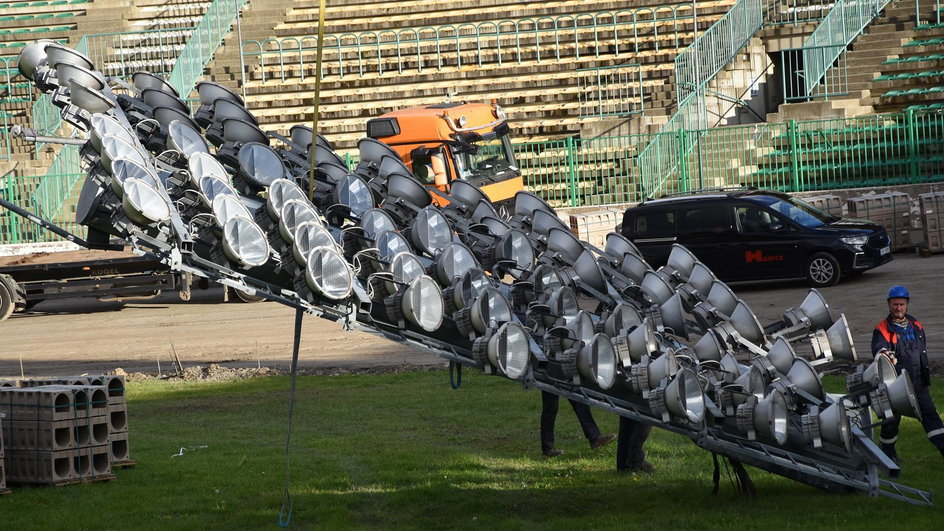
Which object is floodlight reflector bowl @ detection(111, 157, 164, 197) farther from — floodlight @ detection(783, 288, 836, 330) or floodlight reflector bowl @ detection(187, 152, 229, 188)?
floodlight @ detection(783, 288, 836, 330)

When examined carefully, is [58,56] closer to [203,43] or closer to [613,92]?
[613,92]

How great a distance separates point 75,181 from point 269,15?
435 inches

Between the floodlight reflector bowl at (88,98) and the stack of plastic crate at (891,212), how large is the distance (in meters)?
19.3

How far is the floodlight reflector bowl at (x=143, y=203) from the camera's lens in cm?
897

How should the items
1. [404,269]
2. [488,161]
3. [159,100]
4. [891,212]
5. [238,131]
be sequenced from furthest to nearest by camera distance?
[891,212] < [488,161] < [159,100] < [238,131] < [404,269]

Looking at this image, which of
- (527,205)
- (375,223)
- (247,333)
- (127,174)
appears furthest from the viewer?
(247,333)

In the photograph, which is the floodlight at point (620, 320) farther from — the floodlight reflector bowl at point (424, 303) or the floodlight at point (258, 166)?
the floodlight at point (258, 166)

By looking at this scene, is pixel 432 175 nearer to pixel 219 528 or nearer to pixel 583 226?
pixel 583 226

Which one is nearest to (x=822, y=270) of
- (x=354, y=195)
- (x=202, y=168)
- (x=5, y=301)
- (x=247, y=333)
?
(x=247, y=333)

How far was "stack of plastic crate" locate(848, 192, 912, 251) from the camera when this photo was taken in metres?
25.9

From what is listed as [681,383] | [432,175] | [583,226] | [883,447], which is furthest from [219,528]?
[583,226]

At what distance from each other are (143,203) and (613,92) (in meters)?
27.3

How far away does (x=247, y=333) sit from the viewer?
73.3ft

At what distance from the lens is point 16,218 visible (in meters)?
31.8
